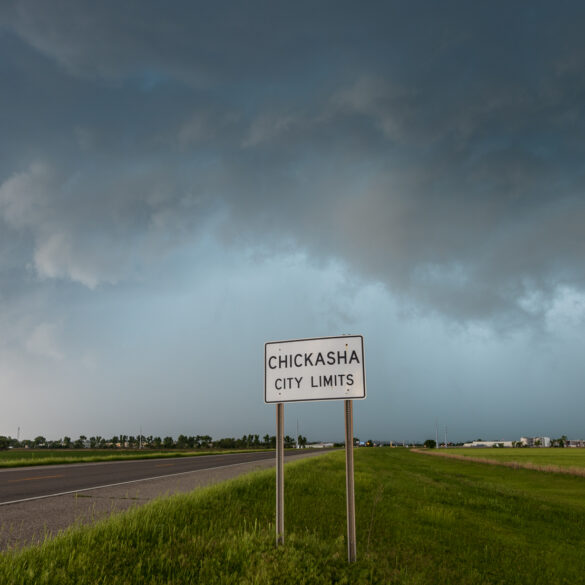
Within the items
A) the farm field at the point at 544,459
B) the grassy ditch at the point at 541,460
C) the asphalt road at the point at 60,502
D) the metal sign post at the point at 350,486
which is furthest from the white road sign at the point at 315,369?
the farm field at the point at 544,459

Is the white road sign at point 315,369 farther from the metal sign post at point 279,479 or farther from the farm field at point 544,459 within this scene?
the farm field at point 544,459

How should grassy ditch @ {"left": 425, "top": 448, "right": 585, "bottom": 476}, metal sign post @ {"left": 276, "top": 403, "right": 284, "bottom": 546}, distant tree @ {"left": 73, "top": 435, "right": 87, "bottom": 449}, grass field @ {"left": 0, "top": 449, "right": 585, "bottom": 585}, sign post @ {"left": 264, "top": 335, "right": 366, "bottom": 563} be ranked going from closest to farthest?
grass field @ {"left": 0, "top": 449, "right": 585, "bottom": 585}
sign post @ {"left": 264, "top": 335, "right": 366, "bottom": 563}
metal sign post @ {"left": 276, "top": 403, "right": 284, "bottom": 546}
grassy ditch @ {"left": 425, "top": 448, "right": 585, "bottom": 476}
distant tree @ {"left": 73, "top": 435, "right": 87, "bottom": 449}

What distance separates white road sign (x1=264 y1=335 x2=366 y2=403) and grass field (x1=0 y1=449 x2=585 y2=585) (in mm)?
1839

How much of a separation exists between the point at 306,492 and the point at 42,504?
6.23 meters

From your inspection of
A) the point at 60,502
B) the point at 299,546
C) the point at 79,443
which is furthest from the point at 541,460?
the point at 79,443

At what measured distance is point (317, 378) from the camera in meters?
5.78

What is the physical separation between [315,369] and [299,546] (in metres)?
2.21

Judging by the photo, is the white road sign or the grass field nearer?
the grass field

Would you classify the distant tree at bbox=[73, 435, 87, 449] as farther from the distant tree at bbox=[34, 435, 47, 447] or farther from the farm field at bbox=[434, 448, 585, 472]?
the farm field at bbox=[434, 448, 585, 472]

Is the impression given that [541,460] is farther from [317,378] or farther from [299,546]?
[317,378]

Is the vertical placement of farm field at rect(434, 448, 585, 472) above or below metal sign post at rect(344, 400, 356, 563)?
below

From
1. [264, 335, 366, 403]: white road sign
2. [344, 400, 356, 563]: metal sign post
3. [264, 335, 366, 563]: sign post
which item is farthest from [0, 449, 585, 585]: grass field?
[264, 335, 366, 403]: white road sign

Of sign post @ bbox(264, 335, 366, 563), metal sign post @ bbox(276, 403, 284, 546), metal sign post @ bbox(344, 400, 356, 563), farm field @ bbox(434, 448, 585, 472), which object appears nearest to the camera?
metal sign post @ bbox(344, 400, 356, 563)

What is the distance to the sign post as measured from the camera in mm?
5566
